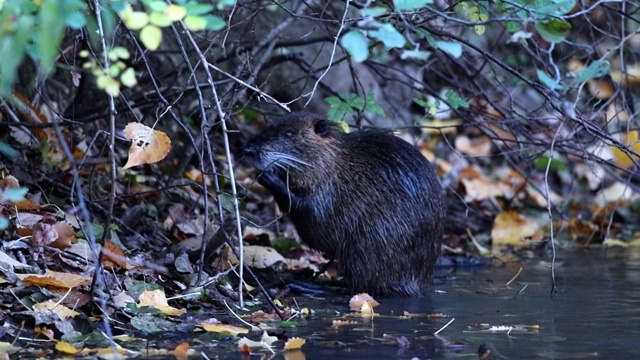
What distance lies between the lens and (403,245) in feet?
15.7

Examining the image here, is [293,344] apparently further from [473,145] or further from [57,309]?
[473,145]

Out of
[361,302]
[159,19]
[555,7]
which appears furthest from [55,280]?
Result: [555,7]

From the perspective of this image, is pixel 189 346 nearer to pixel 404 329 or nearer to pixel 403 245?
pixel 404 329

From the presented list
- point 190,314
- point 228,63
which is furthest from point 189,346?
point 228,63

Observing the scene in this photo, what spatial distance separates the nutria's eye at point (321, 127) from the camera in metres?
5.00

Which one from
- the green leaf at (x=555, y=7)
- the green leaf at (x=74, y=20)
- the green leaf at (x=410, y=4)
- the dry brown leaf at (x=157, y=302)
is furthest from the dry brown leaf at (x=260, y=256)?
the green leaf at (x=74, y=20)

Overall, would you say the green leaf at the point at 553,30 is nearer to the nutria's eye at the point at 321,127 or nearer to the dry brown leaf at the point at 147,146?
the nutria's eye at the point at 321,127

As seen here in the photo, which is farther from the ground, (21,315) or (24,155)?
(24,155)

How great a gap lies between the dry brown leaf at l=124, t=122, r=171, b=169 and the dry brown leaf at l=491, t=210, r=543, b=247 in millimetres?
3409

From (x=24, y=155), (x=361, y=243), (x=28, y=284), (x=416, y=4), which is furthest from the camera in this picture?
(x=24, y=155)

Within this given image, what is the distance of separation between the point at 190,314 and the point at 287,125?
1.45 meters

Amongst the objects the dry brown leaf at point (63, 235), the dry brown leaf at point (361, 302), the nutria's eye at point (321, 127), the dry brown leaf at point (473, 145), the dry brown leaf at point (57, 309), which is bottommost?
the dry brown leaf at point (57, 309)

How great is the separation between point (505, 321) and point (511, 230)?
2937 millimetres

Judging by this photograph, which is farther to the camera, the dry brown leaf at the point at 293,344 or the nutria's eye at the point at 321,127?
the nutria's eye at the point at 321,127
